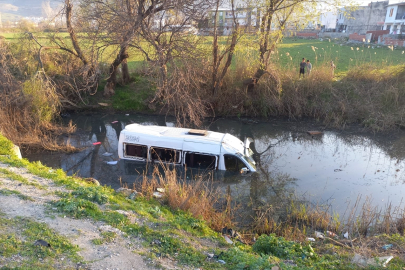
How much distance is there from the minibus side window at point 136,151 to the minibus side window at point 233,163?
3.02 m

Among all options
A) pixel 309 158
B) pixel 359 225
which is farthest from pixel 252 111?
pixel 359 225

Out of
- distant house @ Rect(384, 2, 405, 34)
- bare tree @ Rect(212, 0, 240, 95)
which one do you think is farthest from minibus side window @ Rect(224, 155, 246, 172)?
distant house @ Rect(384, 2, 405, 34)

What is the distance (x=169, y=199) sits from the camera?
8.34 m

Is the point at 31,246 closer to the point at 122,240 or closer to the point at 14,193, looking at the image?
the point at 122,240

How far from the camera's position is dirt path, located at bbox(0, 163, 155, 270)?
16.7 feet

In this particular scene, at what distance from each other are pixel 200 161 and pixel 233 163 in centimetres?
117

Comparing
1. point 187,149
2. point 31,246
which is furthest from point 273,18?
point 31,246

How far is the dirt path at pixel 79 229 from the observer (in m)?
5.09

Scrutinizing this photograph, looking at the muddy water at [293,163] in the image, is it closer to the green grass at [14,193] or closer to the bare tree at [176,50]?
the bare tree at [176,50]

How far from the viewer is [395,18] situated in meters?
56.0

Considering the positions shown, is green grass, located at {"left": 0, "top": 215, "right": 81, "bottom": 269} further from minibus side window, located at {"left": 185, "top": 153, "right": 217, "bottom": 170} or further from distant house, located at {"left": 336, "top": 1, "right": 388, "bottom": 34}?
distant house, located at {"left": 336, "top": 1, "right": 388, "bottom": 34}

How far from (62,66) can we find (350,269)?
20.4 meters

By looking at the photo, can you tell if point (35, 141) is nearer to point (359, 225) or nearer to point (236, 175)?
point (236, 175)

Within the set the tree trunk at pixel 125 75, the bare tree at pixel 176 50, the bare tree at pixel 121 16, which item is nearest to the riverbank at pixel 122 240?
the bare tree at pixel 176 50
